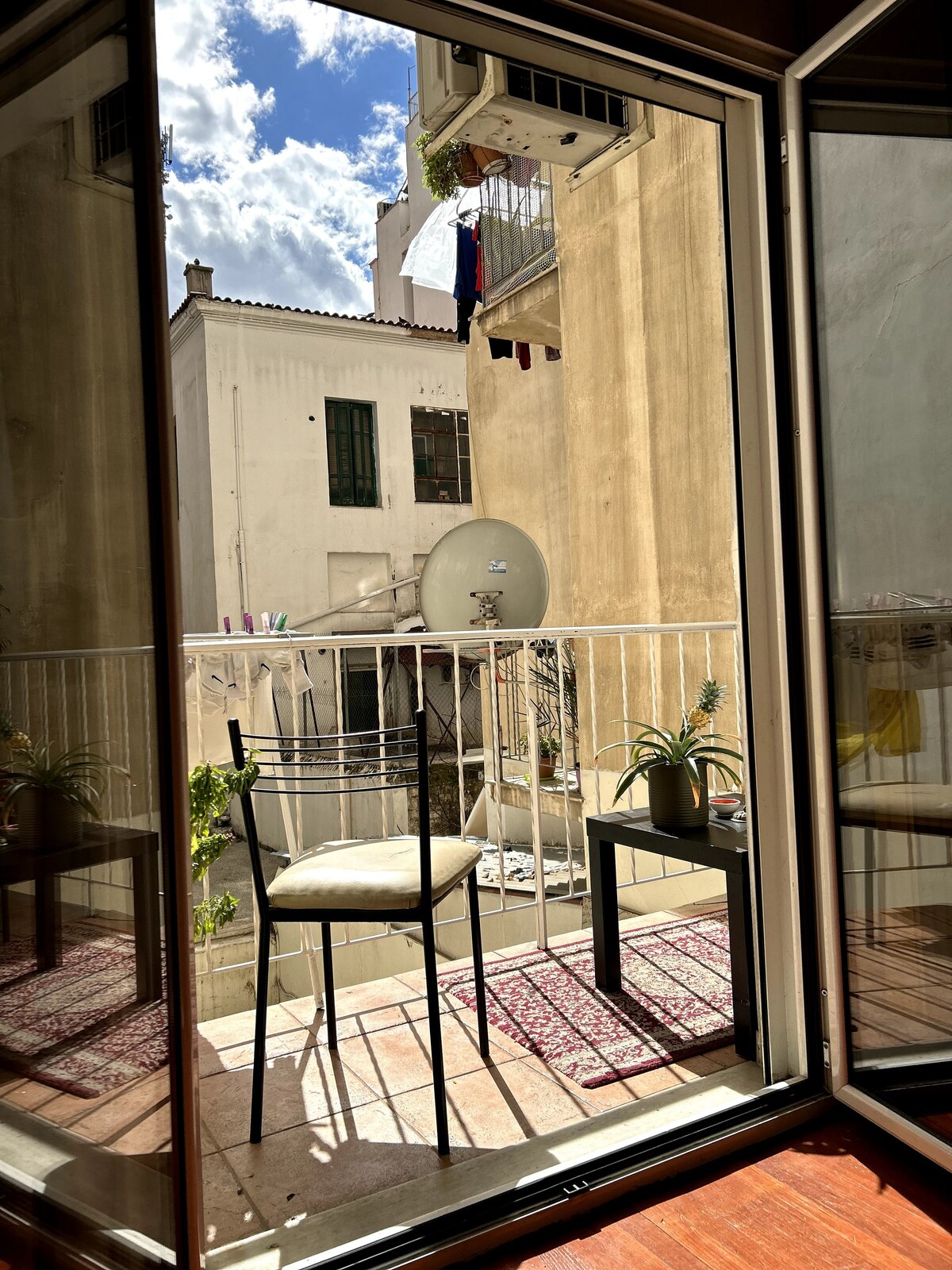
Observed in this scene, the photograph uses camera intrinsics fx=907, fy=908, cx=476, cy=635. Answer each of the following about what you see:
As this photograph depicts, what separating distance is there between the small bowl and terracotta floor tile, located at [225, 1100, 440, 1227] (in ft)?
3.88

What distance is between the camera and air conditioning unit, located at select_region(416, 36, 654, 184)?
9.14 feet

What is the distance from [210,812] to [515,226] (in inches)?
236

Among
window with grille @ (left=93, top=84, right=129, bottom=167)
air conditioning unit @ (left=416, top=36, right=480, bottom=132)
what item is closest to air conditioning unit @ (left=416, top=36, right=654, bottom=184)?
air conditioning unit @ (left=416, top=36, right=480, bottom=132)

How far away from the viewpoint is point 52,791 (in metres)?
1.18

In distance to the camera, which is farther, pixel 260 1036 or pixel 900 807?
pixel 260 1036

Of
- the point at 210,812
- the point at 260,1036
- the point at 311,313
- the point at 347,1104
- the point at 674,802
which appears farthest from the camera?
the point at 311,313

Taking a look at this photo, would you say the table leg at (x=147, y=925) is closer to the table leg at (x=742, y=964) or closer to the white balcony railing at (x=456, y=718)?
the white balcony railing at (x=456, y=718)

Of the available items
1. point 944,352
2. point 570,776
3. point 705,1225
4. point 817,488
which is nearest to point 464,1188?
point 705,1225

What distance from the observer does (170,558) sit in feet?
4.40

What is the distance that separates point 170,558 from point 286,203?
30.8ft

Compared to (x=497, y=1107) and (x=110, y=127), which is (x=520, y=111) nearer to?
(x=110, y=127)

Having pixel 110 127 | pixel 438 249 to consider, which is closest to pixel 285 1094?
pixel 110 127

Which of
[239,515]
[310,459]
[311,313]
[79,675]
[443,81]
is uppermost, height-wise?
[311,313]

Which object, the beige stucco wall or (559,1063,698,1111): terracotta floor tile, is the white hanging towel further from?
(559,1063,698,1111): terracotta floor tile
